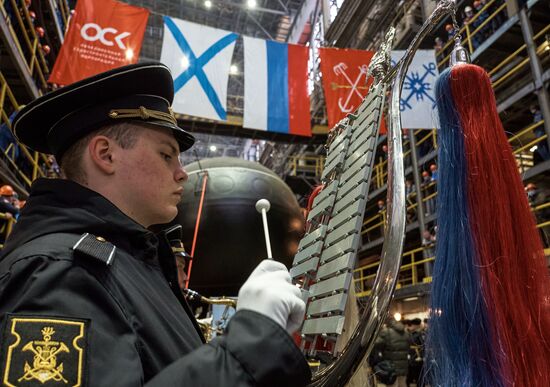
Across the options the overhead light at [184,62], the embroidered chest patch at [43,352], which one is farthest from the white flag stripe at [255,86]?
the embroidered chest patch at [43,352]

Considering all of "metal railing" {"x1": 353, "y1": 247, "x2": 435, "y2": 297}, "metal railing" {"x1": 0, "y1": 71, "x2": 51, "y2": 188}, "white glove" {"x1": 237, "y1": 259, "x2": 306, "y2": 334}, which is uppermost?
"metal railing" {"x1": 0, "y1": 71, "x2": 51, "y2": 188}

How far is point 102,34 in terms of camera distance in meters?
7.60

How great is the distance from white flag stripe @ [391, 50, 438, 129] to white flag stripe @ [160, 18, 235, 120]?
3421 mm

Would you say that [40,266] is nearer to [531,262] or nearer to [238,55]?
[531,262]

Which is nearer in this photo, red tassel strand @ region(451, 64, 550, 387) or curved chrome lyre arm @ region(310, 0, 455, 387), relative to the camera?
curved chrome lyre arm @ region(310, 0, 455, 387)

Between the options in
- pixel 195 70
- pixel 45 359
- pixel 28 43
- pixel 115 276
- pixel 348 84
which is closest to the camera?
pixel 45 359

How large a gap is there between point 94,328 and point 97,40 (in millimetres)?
7947

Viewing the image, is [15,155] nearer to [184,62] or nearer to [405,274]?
[184,62]

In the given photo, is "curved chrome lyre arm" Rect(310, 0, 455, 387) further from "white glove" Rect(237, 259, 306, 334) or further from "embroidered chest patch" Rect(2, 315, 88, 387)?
"embroidered chest patch" Rect(2, 315, 88, 387)

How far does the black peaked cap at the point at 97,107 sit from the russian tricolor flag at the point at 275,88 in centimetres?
735

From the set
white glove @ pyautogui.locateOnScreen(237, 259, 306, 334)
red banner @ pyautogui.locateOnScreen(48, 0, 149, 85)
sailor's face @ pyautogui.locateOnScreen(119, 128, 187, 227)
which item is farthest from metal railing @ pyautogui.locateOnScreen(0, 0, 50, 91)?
white glove @ pyautogui.locateOnScreen(237, 259, 306, 334)

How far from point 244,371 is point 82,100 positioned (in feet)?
3.08

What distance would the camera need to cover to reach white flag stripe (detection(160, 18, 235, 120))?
7.98 meters

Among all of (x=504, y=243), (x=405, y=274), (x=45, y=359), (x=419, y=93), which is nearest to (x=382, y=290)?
(x=504, y=243)
